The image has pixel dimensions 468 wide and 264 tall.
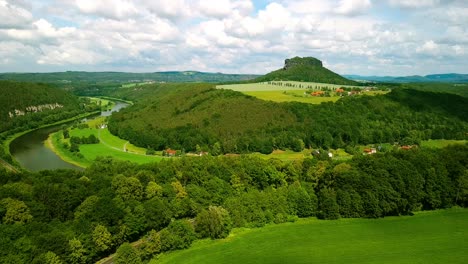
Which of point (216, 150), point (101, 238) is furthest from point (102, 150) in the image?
point (101, 238)

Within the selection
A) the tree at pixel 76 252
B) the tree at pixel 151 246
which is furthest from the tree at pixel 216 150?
the tree at pixel 76 252

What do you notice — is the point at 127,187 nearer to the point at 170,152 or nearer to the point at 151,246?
the point at 151,246

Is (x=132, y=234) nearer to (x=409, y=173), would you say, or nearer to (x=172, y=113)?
(x=409, y=173)

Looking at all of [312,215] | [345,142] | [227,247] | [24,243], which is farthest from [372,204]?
[345,142]

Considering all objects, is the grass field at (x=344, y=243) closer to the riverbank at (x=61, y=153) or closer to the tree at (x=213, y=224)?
the tree at (x=213, y=224)

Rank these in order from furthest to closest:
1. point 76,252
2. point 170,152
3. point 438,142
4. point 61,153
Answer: point 438,142 → point 61,153 → point 170,152 → point 76,252

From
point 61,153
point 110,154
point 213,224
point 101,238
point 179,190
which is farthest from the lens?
point 61,153
